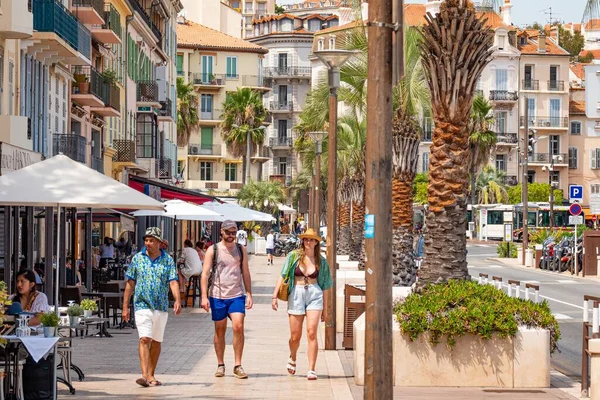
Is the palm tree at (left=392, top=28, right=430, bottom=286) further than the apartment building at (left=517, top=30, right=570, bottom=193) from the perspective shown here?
No

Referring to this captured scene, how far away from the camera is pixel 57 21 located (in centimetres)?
3375

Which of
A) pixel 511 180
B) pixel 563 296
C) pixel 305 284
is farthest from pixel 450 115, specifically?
pixel 511 180

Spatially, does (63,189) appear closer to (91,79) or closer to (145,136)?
(91,79)

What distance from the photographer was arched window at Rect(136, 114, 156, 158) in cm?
6125

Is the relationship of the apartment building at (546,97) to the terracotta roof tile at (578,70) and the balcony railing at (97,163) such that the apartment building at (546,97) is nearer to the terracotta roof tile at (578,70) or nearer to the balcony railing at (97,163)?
the terracotta roof tile at (578,70)

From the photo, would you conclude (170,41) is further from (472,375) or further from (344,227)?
(472,375)

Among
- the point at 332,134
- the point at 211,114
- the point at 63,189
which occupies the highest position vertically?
the point at 211,114

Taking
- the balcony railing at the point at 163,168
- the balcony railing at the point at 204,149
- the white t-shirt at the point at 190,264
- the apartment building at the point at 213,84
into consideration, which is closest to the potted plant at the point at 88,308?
the white t-shirt at the point at 190,264

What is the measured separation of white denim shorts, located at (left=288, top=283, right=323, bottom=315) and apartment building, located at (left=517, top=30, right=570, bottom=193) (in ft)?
362

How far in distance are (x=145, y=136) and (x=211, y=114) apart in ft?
185

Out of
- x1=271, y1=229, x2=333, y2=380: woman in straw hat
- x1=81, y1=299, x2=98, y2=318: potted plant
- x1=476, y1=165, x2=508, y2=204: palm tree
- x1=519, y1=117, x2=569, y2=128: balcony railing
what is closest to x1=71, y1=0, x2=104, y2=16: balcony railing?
x1=81, y1=299, x2=98, y2=318: potted plant

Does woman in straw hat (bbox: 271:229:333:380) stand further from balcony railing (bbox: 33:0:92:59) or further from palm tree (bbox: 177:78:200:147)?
palm tree (bbox: 177:78:200:147)

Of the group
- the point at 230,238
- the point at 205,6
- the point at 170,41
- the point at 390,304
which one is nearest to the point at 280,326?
the point at 230,238

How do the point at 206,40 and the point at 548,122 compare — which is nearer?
the point at 206,40
